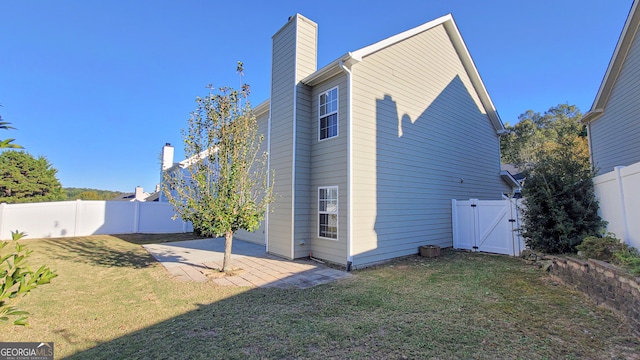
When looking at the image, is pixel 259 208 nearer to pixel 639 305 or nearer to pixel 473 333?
pixel 473 333

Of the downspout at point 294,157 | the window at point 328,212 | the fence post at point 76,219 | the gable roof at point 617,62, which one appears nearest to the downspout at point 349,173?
the window at point 328,212

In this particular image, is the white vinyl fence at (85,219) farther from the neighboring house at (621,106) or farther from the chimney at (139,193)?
the neighboring house at (621,106)

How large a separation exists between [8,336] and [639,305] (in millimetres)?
8130

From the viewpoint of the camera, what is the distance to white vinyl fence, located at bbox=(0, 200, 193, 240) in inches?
510

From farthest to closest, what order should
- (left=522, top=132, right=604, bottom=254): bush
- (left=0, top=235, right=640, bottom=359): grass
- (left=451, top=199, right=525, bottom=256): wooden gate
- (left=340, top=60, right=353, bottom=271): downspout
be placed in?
(left=451, top=199, right=525, bottom=256): wooden gate < (left=340, top=60, right=353, bottom=271): downspout < (left=522, top=132, right=604, bottom=254): bush < (left=0, top=235, right=640, bottom=359): grass

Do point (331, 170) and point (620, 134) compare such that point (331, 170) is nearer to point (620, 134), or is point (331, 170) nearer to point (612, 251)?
point (612, 251)

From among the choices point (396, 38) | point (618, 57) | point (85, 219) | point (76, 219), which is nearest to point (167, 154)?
point (85, 219)

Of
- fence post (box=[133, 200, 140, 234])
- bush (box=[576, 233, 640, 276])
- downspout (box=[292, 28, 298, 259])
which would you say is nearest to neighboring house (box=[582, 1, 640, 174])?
bush (box=[576, 233, 640, 276])

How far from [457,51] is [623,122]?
5817mm

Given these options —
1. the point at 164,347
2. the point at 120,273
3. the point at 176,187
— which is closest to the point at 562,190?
the point at 164,347

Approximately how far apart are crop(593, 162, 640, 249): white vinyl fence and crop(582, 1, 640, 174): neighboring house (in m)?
2.93

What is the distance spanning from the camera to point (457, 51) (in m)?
10.9

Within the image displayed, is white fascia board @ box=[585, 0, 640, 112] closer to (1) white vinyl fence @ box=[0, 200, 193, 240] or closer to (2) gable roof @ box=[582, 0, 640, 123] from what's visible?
(2) gable roof @ box=[582, 0, 640, 123]

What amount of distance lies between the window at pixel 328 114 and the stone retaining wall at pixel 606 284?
589 cm
